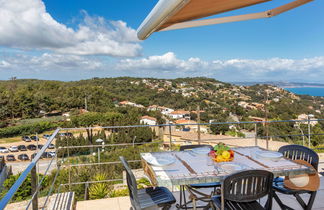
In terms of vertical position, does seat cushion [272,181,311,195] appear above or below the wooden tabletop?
below

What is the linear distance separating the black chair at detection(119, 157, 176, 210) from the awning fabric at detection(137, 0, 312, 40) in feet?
3.64

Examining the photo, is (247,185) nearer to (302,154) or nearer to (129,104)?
(302,154)

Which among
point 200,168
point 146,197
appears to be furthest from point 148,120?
point 200,168

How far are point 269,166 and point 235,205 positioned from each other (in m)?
0.43

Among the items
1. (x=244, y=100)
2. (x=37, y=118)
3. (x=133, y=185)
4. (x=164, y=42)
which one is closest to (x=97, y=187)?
(x=133, y=185)

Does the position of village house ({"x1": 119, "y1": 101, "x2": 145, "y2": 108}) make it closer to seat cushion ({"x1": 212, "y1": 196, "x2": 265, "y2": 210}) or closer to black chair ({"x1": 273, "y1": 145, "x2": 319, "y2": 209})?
black chair ({"x1": 273, "y1": 145, "x2": 319, "y2": 209})

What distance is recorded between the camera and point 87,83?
1818 inches

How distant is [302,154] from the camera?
241 centimetres

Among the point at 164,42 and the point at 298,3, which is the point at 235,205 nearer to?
the point at 298,3

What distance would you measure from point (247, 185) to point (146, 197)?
35.2 inches

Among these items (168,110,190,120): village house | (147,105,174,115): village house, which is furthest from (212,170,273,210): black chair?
(147,105,174,115): village house

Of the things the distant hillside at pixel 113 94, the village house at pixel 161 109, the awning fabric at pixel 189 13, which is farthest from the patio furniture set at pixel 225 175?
the village house at pixel 161 109

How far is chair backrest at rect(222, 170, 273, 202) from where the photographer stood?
5.34 feet

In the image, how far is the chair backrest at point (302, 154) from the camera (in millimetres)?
2229
